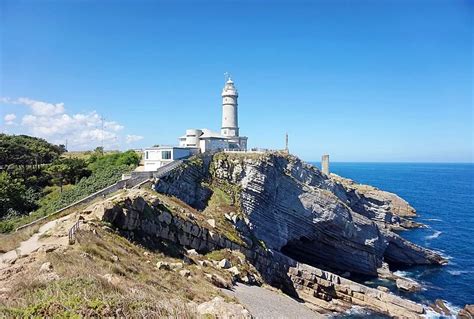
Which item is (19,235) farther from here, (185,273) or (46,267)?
(185,273)

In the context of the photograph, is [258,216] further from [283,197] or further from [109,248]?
[109,248]

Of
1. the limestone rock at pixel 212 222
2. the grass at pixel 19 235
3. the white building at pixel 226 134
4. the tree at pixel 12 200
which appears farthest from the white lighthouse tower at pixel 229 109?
the grass at pixel 19 235

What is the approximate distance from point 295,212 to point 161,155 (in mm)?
19153

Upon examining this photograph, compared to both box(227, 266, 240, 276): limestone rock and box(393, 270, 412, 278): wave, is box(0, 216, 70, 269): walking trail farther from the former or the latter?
box(393, 270, 412, 278): wave

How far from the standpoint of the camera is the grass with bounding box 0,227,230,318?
9391 millimetres

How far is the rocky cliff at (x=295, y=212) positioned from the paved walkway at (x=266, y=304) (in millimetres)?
13005

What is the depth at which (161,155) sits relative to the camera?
42781 mm

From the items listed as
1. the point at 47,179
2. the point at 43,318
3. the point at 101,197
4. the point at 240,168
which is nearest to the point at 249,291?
the point at 101,197

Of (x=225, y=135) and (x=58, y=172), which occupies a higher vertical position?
(x=225, y=135)

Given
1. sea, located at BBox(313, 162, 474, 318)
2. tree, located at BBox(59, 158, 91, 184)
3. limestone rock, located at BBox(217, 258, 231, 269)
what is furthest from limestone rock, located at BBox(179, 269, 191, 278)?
tree, located at BBox(59, 158, 91, 184)

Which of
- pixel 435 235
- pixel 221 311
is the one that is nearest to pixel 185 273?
pixel 221 311

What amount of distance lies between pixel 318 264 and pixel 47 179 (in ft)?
128

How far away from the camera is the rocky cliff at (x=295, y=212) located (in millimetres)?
40906

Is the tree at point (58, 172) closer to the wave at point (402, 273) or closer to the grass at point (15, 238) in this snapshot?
the grass at point (15, 238)
